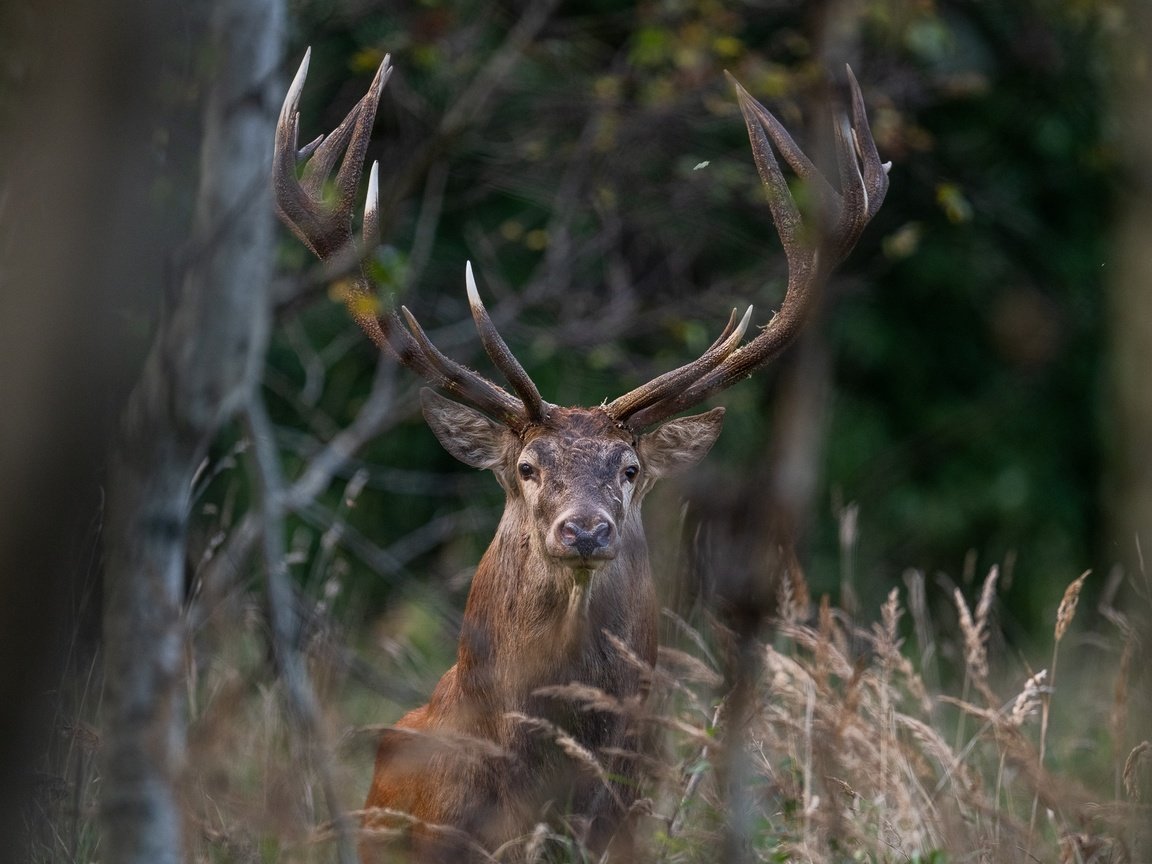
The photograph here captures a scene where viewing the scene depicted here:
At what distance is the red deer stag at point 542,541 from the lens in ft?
12.4

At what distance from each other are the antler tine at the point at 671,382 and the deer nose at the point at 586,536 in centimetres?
58

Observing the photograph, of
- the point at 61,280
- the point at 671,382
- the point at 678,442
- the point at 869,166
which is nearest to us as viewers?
the point at 61,280

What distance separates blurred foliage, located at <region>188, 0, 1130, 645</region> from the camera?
263 inches

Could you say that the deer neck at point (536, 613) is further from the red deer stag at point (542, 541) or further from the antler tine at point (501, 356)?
the antler tine at point (501, 356)

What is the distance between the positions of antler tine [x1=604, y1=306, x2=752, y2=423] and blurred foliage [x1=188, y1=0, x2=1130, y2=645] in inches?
28.0

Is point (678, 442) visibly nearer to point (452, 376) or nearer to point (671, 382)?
point (671, 382)

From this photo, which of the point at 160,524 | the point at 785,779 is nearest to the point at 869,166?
the point at 785,779

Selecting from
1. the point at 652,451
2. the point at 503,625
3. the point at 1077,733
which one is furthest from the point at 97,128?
the point at 1077,733

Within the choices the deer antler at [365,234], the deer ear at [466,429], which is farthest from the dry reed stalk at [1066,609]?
the deer ear at [466,429]

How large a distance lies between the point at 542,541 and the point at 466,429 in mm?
582

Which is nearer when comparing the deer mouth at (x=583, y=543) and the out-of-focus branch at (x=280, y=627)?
the out-of-focus branch at (x=280, y=627)

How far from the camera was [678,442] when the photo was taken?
451cm

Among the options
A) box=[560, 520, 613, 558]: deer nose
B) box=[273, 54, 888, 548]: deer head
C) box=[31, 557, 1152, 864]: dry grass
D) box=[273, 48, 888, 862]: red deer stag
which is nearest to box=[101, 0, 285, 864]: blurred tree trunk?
box=[31, 557, 1152, 864]: dry grass

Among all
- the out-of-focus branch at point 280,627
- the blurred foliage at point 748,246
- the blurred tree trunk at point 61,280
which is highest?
the blurred tree trunk at point 61,280
